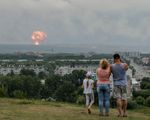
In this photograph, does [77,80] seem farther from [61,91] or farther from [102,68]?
[102,68]

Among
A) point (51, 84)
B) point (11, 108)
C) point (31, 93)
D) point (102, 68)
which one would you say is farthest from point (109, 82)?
point (51, 84)

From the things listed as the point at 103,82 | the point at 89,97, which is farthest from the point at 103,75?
the point at 89,97

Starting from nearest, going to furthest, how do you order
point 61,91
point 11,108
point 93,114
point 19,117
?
1. point 19,117
2. point 93,114
3. point 11,108
4. point 61,91

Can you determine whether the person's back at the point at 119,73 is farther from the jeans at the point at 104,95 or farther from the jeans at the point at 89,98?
the jeans at the point at 89,98

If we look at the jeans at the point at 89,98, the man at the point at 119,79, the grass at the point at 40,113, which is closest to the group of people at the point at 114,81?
the man at the point at 119,79

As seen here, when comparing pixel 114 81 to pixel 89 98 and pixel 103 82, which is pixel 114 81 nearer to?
pixel 103 82

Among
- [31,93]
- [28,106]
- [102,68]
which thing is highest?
[102,68]

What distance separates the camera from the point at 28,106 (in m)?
15.2

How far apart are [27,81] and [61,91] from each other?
8.01 m

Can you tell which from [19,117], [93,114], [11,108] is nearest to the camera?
[19,117]

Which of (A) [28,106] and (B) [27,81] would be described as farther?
(B) [27,81]

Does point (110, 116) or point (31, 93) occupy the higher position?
point (110, 116)

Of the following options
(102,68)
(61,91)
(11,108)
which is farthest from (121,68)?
(61,91)

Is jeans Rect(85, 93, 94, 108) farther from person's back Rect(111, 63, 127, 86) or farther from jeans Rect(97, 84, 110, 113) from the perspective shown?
person's back Rect(111, 63, 127, 86)
